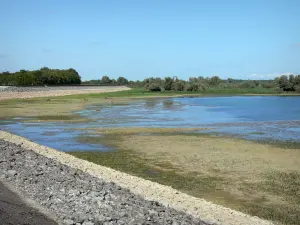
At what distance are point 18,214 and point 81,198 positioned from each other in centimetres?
211

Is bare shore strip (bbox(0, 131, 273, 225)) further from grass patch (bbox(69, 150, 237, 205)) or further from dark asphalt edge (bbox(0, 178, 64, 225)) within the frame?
dark asphalt edge (bbox(0, 178, 64, 225))

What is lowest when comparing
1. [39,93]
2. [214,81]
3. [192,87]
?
[39,93]

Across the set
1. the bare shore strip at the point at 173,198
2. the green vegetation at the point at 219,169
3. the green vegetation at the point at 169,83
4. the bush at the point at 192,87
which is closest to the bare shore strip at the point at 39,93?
the green vegetation at the point at 169,83

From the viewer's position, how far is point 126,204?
10266 millimetres

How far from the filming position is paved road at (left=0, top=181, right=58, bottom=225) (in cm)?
822

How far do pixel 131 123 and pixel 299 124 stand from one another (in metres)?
13.9

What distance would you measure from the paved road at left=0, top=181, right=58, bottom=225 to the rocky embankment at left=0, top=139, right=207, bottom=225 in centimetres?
46

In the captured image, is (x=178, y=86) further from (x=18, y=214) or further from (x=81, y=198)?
(x=18, y=214)

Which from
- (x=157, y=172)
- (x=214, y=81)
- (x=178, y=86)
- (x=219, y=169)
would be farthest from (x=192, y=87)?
(x=157, y=172)

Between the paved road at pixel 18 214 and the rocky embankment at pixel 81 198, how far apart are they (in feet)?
1.52

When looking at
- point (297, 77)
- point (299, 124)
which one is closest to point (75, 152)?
point (299, 124)

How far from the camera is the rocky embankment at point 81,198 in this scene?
912 cm

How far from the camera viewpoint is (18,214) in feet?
28.7

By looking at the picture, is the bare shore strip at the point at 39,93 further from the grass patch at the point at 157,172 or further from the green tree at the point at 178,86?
the grass patch at the point at 157,172
